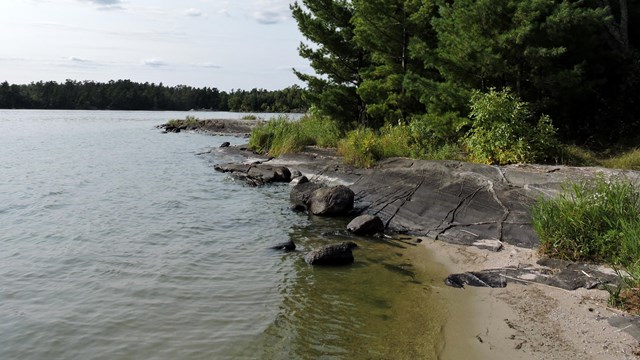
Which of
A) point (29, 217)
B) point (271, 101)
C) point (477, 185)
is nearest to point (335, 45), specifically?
point (477, 185)

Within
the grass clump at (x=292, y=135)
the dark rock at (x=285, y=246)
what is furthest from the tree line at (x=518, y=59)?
the dark rock at (x=285, y=246)

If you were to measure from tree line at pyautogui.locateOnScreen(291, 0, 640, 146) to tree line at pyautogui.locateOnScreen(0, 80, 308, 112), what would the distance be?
81664 mm

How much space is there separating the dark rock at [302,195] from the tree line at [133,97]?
85366 millimetres

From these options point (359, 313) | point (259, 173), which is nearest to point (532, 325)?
point (359, 313)

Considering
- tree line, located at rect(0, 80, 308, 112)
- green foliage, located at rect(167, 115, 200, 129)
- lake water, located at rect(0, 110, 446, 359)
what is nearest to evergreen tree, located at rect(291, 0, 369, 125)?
lake water, located at rect(0, 110, 446, 359)

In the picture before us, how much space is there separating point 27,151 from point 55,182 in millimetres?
14650

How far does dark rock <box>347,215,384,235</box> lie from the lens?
38.7 ft

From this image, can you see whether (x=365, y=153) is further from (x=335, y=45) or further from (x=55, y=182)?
(x=55, y=182)

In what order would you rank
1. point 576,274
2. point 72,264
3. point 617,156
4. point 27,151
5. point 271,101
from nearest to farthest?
point 576,274
point 72,264
point 617,156
point 27,151
point 271,101

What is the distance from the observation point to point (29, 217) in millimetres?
13477

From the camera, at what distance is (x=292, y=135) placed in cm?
2314

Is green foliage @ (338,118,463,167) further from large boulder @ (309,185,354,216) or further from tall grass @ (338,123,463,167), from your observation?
large boulder @ (309,185,354,216)

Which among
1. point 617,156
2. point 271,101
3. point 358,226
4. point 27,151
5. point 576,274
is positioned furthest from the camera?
point 271,101

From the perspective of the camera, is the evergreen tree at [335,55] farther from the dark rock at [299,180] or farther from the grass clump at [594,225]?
the grass clump at [594,225]
